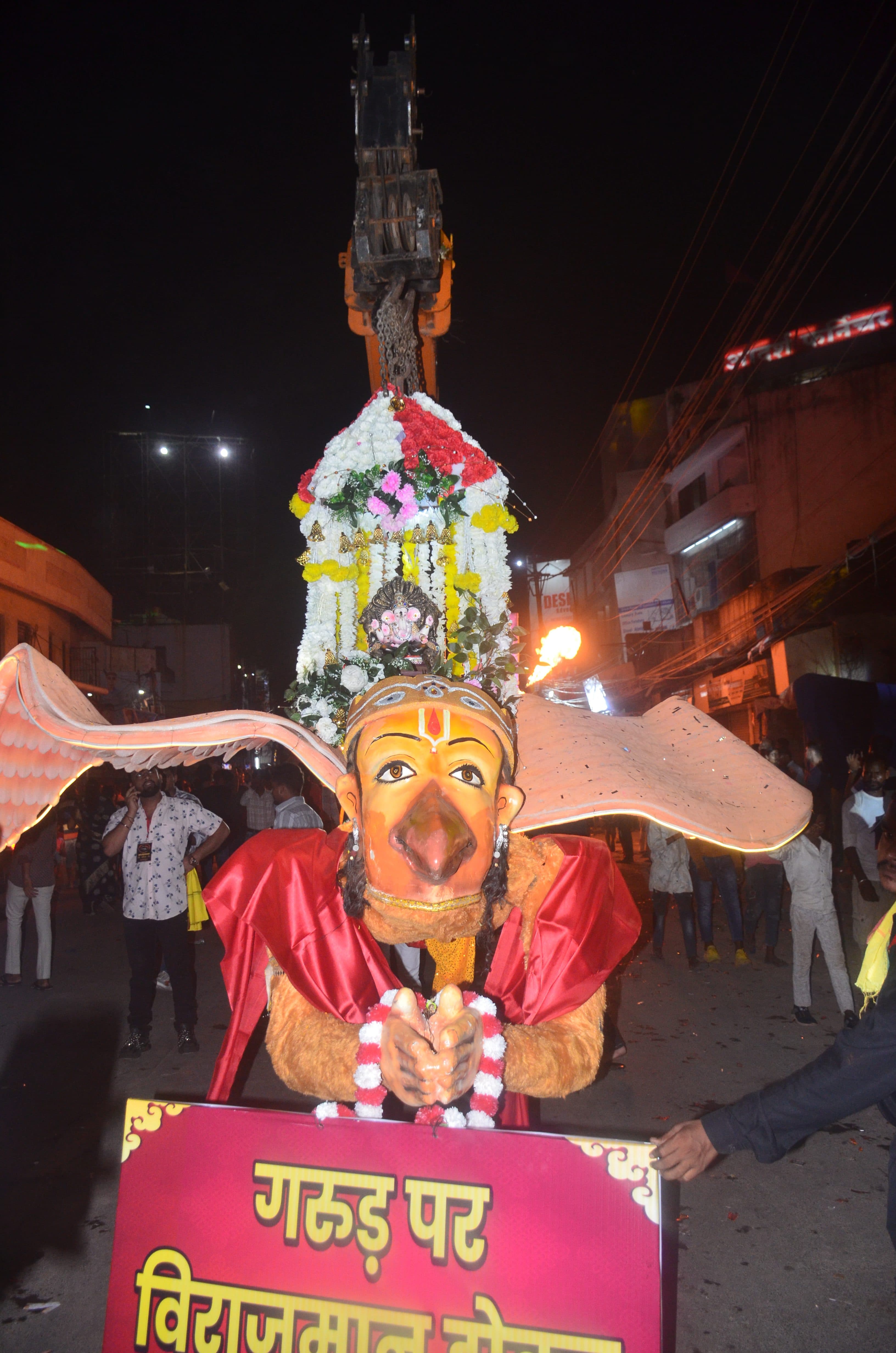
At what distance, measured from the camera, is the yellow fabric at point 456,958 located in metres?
2.46

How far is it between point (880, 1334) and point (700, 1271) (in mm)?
623

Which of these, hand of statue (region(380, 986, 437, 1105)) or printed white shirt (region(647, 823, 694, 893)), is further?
printed white shirt (region(647, 823, 694, 893))

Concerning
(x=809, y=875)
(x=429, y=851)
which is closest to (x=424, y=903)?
(x=429, y=851)

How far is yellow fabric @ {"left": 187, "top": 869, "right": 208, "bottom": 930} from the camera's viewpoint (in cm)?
561

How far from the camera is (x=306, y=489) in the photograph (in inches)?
136

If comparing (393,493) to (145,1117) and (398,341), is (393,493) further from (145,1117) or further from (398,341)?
(145,1117)

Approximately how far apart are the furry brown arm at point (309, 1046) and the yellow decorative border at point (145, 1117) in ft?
1.29

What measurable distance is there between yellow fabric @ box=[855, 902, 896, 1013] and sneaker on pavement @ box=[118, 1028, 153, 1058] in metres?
4.52

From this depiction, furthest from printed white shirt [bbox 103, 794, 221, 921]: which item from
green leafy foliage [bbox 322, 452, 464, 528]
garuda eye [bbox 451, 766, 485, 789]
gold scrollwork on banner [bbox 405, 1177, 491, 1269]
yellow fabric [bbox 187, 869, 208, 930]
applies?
gold scrollwork on banner [bbox 405, 1177, 491, 1269]

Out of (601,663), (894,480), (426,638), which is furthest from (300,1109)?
(601,663)

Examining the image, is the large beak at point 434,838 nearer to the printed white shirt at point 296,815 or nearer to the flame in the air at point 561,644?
the printed white shirt at point 296,815

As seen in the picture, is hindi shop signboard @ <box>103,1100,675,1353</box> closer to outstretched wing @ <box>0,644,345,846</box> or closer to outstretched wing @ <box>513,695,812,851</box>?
outstretched wing @ <box>513,695,812,851</box>

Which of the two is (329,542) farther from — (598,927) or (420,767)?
(598,927)

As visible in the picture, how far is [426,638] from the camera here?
2932 millimetres
